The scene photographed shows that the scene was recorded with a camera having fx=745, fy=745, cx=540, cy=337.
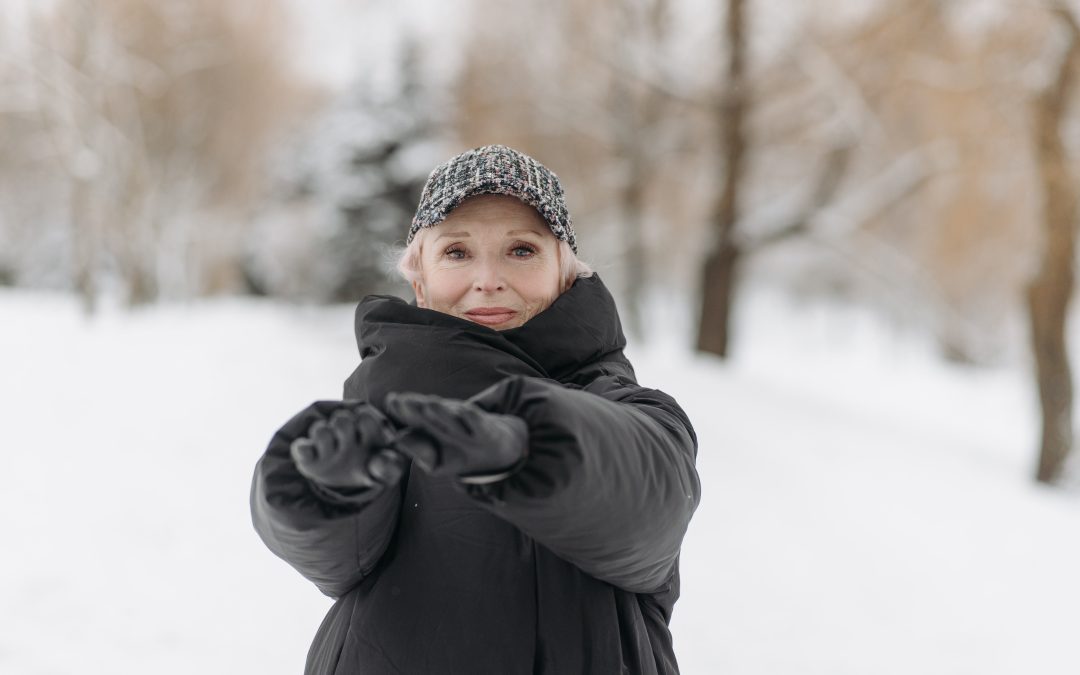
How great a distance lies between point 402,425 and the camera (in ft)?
2.97

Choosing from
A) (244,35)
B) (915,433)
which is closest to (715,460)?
(915,433)

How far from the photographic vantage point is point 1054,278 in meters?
7.04

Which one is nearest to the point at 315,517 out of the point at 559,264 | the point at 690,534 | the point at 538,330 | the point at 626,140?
the point at 538,330

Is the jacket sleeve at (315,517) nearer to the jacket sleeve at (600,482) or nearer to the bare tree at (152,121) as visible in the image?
the jacket sleeve at (600,482)

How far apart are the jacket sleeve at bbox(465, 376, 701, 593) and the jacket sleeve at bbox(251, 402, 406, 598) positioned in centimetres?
21

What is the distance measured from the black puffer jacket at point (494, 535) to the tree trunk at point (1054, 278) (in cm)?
738

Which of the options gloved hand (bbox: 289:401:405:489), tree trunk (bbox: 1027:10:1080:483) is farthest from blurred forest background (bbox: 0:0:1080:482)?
gloved hand (bbox: 289:401:405:489)

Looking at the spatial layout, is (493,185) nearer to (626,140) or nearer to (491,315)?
(491,315)

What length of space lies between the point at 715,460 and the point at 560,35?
31.0 ft

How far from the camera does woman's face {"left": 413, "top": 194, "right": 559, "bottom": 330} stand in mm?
1381

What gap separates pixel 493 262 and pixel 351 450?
23.7 inches

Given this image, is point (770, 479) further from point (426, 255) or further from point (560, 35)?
point (560, 35)

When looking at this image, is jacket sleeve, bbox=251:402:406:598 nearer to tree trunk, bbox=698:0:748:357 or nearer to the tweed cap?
the tweed cap

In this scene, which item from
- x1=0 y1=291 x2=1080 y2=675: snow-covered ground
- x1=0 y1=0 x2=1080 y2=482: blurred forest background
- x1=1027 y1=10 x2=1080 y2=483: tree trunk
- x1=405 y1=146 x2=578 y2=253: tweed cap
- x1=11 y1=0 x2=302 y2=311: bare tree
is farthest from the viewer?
x1=11 y1=0 x2=302 y2=311: bare tree
